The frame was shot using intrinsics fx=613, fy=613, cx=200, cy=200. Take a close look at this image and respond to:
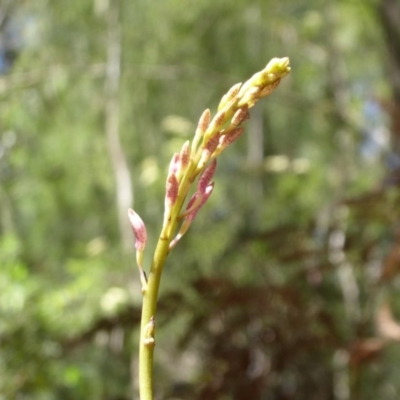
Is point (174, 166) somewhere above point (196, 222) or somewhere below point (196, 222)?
above

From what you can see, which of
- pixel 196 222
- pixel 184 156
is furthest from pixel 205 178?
pixel 196 222

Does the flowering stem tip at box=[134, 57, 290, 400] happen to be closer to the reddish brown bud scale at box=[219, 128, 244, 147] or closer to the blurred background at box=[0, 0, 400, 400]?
the reddish brown bud scale at box=[219, 128, 244, 147]

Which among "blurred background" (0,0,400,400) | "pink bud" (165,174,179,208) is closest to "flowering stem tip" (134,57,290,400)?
"pink bud" (165,174,179,208)

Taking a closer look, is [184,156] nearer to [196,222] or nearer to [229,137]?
[229,137]

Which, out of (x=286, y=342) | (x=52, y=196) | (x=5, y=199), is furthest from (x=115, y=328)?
(x=5, y=199)

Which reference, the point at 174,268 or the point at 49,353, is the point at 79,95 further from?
the point at 49,353
